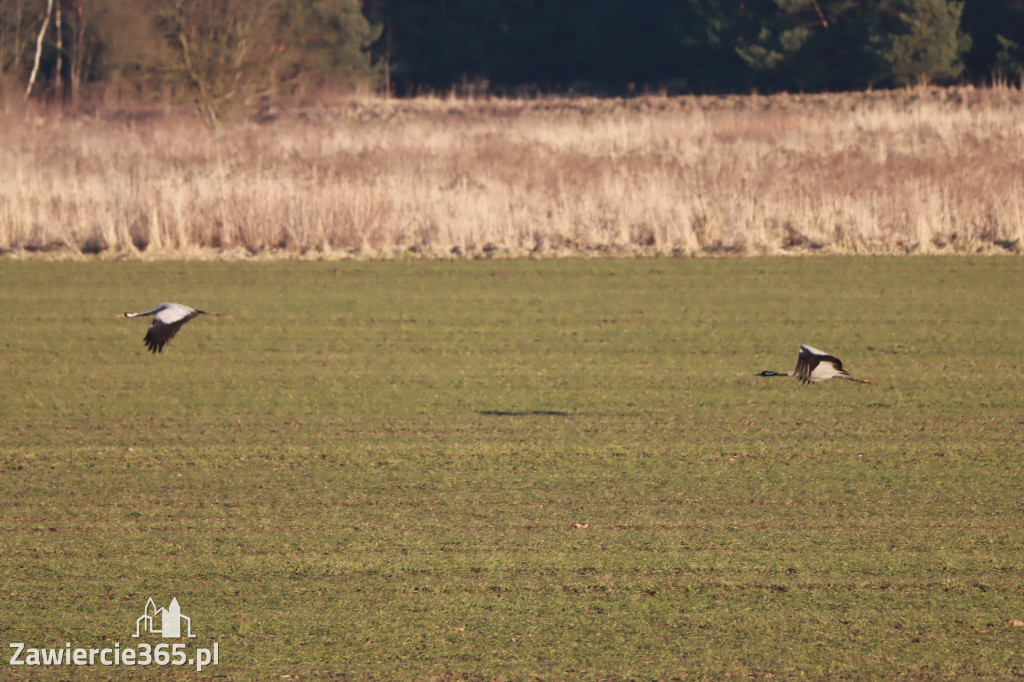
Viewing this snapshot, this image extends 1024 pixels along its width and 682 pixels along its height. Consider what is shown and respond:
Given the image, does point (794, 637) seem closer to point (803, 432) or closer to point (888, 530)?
point (888, 530)

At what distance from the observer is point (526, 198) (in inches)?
691

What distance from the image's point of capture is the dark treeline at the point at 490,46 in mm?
28467

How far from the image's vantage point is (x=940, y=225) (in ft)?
52.4

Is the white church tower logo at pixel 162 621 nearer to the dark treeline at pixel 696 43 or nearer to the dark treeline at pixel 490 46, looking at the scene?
the dark treeline at pixel 490 46

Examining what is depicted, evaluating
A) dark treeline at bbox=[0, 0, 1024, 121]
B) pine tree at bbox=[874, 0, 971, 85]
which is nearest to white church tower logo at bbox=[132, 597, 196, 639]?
dark treeline at bbox=[0, 0, 1024, 121]

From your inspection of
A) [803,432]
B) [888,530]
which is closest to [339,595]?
[888,530]

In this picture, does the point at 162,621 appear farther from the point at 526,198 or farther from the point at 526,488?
the point at 526,198

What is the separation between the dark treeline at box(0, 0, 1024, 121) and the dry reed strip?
656 cm

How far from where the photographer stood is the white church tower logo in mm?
4250

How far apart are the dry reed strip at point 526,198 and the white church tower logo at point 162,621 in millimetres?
11317

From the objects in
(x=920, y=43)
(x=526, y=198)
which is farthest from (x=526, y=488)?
Answer: (x=920, y=43)

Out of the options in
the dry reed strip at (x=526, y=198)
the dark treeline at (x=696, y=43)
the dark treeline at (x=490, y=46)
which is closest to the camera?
the dry reed strip at (x=526, y=198)

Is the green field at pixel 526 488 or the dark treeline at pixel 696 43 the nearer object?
the green field at pixel 526 488

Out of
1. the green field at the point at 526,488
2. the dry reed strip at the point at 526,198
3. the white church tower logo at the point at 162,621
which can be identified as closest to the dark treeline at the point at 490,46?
the dry reed strip at the point at 526,198
